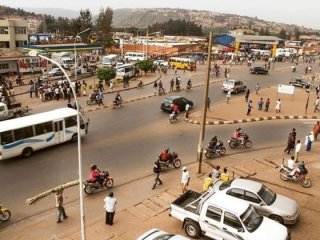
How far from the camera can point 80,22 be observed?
3337 inches

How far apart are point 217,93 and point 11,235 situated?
95.7ft

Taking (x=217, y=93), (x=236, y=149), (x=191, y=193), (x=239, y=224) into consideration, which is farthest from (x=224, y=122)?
(x=239, y=224)

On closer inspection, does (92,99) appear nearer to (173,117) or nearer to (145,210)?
(173,117)

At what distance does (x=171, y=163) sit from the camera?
18.7 metres

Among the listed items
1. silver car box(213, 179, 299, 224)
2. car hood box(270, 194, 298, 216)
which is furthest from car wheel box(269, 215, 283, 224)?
car hood box(270, 194, 298, 216)

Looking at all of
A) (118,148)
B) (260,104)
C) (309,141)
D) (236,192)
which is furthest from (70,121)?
(260,104)

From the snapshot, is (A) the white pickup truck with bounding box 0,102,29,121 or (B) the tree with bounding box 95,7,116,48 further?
(B) the tree with bounding box 95,7,116,48

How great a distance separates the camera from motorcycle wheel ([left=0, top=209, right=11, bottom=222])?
43.9ft

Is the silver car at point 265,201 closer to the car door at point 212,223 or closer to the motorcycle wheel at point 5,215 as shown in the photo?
the car door at point 212,223

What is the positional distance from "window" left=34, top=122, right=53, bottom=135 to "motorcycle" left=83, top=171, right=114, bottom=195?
603 centimetres

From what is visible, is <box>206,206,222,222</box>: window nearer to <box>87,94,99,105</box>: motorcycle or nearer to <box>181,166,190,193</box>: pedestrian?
<box>181,166,190,193</box>: pedestrian

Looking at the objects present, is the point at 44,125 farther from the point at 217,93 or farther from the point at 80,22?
the point at 80,22

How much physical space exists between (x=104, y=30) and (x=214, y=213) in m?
75.1

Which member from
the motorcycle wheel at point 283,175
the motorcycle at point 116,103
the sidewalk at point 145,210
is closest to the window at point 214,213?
the sidewalk at point 145,210
